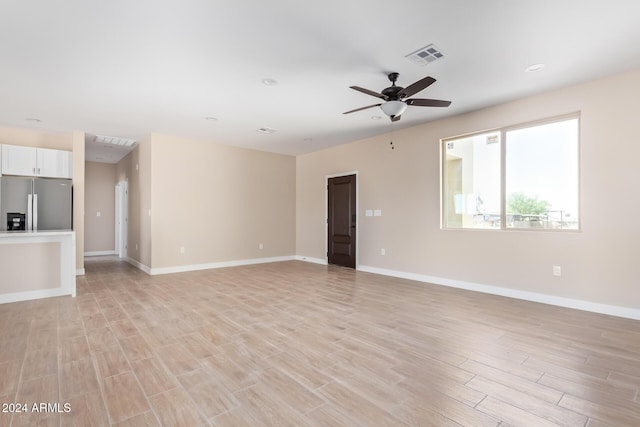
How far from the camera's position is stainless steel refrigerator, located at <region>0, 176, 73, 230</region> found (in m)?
5.22

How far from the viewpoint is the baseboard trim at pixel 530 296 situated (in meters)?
3.48

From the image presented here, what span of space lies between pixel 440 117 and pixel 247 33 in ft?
11.8

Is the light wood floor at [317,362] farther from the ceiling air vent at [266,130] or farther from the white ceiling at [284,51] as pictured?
the ceiling air vent at [266,130]

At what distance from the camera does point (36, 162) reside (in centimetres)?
559

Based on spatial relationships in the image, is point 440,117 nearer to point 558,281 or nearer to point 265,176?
point 558,281

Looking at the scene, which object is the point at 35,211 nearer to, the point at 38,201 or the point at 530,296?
the point at 38,201

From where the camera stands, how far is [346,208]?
6887 millimetres

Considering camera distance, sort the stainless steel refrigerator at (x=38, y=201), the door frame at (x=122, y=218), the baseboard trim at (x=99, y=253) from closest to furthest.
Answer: the stainless steel refrigerator at (x=38, y=201) < the door frame at (x=122, y=218) < the baseboard trim at (x=99, y=253)

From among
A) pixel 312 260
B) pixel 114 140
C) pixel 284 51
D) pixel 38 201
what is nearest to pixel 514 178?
pixel 284 51

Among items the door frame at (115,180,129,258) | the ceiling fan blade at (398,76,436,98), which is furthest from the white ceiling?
the door frame at (115,180,129,258)

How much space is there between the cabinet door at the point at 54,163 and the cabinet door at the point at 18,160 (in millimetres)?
96

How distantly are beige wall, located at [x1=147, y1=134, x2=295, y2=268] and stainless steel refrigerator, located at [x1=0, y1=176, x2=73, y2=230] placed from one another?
1.53 m

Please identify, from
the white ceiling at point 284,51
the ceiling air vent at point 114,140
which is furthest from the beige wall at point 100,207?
the white ceiling at point 284,51

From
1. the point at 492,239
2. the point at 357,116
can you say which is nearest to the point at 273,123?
the point at 357,116
